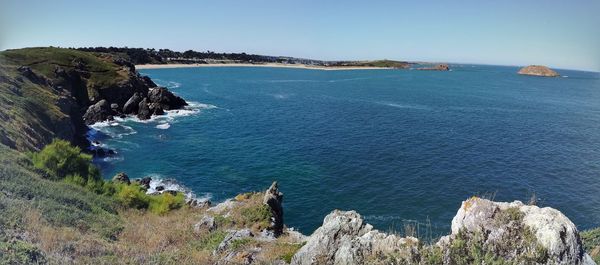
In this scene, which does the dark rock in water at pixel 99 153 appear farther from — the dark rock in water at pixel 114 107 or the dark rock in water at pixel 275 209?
the dark rock in water at pixel 275 209

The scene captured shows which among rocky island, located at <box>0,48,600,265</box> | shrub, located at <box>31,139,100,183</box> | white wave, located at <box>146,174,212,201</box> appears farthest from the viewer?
white wave, located at <box>146,174,212,201</box>

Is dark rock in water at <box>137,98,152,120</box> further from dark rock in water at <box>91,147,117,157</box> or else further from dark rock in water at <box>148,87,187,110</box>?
dark rock in water at <box>91,147,117,157</box>

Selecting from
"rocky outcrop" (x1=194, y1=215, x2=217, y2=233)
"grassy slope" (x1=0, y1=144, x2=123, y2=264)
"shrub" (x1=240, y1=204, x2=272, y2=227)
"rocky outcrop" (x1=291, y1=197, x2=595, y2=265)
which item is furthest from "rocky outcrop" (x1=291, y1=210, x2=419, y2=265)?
"shrub" (x1=240, y1=204, x2=272, y2=227)

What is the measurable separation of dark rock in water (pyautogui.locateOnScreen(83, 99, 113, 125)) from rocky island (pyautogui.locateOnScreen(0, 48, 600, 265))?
41846mm

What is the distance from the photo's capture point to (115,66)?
374ft

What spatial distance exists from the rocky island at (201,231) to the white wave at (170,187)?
610 centimetres

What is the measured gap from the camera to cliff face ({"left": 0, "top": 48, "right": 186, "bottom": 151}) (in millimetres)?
41000

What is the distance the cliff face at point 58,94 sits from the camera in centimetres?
4100

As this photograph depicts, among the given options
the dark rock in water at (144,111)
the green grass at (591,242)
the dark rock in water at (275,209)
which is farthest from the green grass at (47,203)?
the dark rock in water at (144,111)

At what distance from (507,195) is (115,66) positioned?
109 m

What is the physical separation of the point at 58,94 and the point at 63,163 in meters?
46.1

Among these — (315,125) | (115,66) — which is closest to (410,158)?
(315,125)

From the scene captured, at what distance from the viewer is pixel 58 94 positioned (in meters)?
65.3

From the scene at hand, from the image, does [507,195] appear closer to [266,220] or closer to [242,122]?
[266,220]
